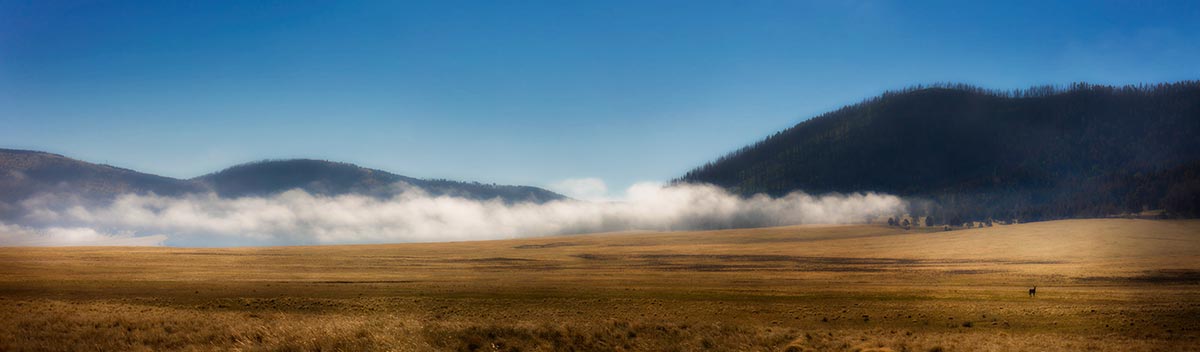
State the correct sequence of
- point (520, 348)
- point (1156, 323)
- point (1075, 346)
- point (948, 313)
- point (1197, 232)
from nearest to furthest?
point (520, 348)
point (1075, 346)
point (1156, 323)
point (948, 313)
point (1197, 232)

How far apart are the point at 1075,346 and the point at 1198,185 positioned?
166469mm

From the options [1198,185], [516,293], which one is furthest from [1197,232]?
[516,293]

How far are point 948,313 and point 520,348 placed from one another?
25294mm

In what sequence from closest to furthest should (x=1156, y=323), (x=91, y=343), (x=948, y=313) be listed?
1. (x=91, y=343)
2. (x=1156, y=323)
3. (x=948, y=313)

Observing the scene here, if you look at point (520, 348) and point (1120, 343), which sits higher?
point (520, 348)

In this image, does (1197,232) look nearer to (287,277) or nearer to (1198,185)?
(1198,185)

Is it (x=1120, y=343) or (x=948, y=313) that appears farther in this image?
(x=948, y=313)

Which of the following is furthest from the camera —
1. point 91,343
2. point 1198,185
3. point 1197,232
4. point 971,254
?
point 1198,185

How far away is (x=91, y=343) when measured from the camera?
14570 millimetres

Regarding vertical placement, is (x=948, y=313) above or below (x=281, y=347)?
below

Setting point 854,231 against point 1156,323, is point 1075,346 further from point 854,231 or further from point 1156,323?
point 854,231

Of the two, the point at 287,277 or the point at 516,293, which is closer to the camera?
Result: the point at 516,293

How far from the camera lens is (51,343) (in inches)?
566

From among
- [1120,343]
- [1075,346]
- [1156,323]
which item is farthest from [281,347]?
[1156,323]
